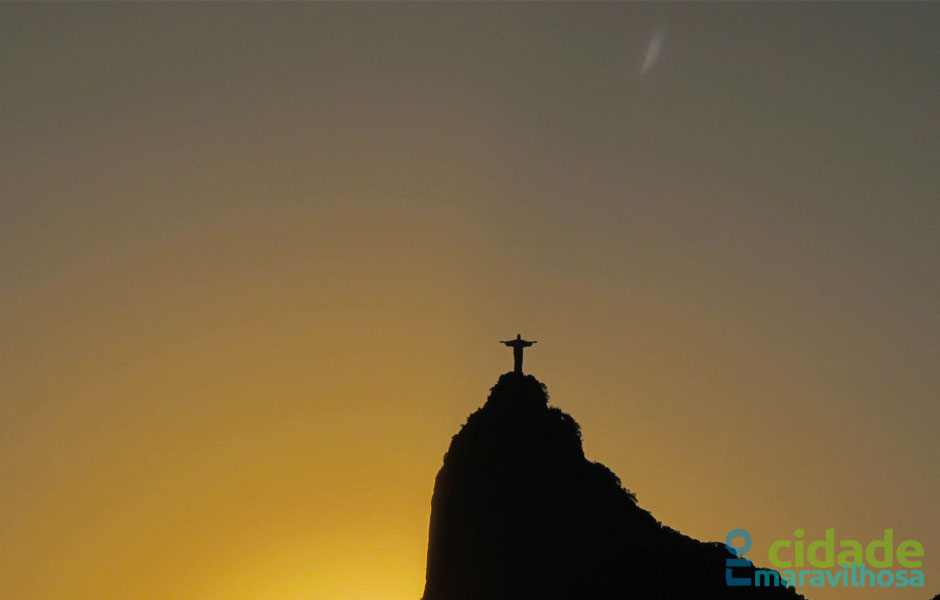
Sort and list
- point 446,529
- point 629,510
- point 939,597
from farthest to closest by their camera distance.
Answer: point 446,529
point 629,510
point 939,597

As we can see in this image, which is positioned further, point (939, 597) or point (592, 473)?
point (592, 473)

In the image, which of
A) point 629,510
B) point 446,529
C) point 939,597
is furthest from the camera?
point 446,529

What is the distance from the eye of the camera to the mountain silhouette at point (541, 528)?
6788cm

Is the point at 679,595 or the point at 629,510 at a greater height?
the point at 629,510

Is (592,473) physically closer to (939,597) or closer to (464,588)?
(464,588)

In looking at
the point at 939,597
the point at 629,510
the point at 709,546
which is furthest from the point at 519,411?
the point at 939,597

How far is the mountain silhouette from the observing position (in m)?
67.9

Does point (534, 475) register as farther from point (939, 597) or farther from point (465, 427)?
point (939, 597)

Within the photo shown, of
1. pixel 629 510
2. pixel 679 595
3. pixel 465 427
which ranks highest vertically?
pixel 465 427

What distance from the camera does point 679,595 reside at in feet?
218

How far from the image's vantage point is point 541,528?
239ft

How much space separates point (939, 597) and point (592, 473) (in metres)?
18.5

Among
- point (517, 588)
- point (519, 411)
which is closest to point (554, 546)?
point (517, 588)

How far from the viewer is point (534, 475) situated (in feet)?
242
